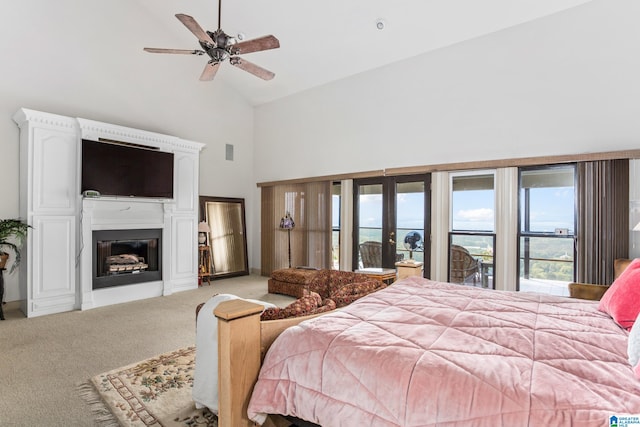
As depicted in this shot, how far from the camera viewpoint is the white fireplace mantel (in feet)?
14.1

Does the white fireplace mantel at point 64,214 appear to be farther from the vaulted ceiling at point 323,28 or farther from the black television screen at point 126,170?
the vaulted ceiling at point 323,28

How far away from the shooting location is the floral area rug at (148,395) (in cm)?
211

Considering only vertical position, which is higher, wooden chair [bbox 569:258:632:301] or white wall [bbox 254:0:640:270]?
white wall [bbox 254:0:640:270]

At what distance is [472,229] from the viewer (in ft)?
15.4

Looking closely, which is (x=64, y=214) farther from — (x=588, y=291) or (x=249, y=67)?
(x=588, y=291)

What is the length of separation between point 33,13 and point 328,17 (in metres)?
4.06

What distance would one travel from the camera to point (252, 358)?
5.24 ft

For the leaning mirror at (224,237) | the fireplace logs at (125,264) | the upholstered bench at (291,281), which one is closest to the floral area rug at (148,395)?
the upholstered bench at (291,281)

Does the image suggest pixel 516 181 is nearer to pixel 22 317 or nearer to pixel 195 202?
pixel 195 202

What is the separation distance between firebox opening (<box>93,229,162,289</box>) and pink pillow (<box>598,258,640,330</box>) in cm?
558

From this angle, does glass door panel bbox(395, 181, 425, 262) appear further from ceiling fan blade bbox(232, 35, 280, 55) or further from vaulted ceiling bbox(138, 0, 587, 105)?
ceiling fan blade bbox(232, 35, 280, 55)

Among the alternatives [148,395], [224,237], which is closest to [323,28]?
[224,237]

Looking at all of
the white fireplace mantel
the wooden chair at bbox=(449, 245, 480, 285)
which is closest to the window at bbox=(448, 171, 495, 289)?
the wooden chair at bbox=(449, 245, 480, 285)

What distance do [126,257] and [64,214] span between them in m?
1.04
